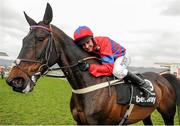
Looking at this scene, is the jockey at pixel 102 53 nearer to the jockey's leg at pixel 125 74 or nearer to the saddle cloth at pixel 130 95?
the jockey's leg at pixel 125 74

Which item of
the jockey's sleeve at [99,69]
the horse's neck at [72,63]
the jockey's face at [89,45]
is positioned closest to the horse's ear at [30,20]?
the horse's neck at [72,63]

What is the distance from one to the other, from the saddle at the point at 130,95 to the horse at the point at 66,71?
3.0 inches

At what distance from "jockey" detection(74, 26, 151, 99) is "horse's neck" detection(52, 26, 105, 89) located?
0.09m

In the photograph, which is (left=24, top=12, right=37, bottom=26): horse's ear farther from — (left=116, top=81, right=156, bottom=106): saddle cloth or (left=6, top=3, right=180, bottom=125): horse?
(left=116, top=81, right=156, bottom=106): saddle cloth

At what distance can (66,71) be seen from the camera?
4.90 meters

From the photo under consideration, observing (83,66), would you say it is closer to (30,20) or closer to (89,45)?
(89,45)

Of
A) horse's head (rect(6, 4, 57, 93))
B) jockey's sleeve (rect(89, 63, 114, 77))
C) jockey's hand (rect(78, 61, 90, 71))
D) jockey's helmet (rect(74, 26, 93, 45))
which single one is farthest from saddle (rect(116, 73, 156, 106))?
horse's head (rect(6, 4, 57, 93))

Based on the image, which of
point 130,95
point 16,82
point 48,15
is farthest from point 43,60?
point 130,95

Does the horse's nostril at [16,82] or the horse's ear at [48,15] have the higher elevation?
the horse's ear at [48,15]

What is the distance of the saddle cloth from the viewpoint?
501 centimetres

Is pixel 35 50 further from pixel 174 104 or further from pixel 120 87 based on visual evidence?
pixel 174 104

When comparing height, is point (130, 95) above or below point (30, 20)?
below

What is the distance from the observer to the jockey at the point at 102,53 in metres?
4.88

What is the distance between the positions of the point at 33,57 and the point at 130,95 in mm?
1785
